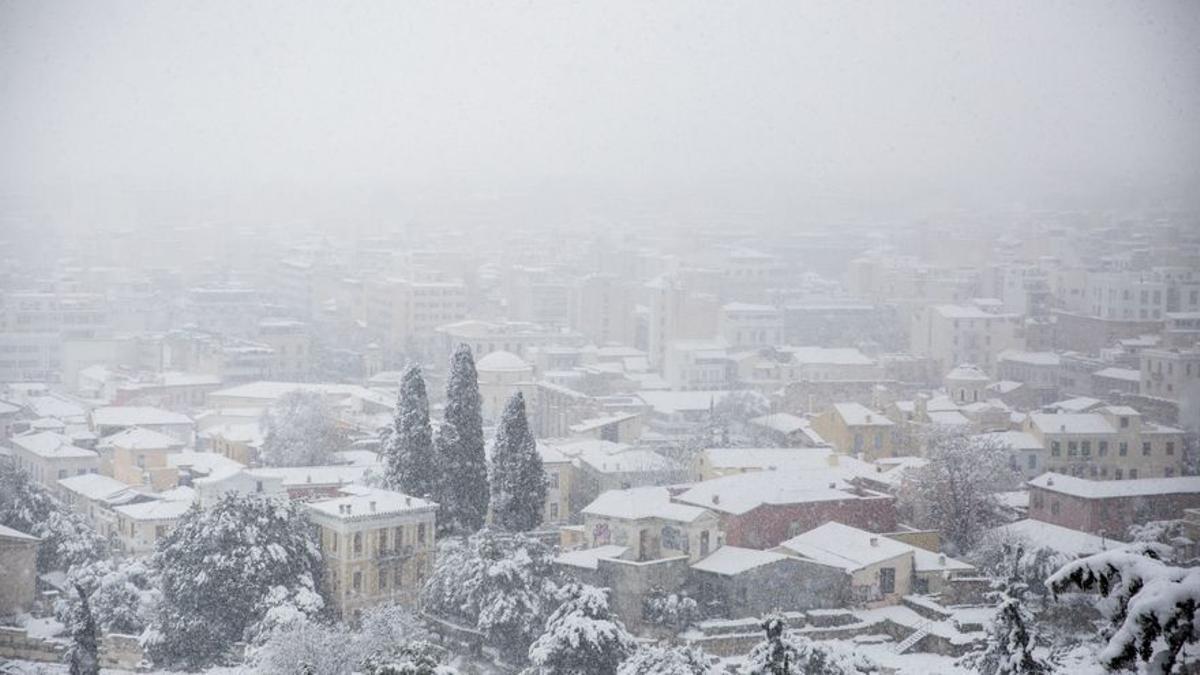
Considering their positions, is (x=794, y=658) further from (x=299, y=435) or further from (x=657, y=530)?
(x=299, y=435)

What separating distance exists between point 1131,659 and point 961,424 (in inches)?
695

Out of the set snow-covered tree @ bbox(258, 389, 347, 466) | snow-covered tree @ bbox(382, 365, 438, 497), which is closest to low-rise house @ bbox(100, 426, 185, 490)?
snow-covered tree @ bbox(258, 389, 347, 466)

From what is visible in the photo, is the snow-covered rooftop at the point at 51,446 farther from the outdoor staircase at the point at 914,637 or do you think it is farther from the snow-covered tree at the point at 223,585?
the outdoor staircase at the point at 914,637

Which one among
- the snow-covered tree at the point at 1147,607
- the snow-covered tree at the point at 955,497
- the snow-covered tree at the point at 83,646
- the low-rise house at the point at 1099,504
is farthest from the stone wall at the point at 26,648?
the snow-covered tree at the point at 1147,607

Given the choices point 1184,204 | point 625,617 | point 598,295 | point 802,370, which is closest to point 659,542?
point 625,617

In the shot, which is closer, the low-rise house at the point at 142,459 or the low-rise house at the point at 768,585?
the low-rise house at the point at 768,585

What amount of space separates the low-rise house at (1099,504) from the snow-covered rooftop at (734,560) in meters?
3.69

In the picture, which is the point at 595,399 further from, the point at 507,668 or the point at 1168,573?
the point at 1168,573

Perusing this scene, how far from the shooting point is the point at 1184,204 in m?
35.4

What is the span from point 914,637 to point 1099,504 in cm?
403

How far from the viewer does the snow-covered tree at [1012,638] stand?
25.1ft

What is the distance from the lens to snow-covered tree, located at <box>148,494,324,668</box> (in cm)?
1119

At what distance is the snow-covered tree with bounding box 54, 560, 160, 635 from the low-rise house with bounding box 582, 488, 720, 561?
12.1ft

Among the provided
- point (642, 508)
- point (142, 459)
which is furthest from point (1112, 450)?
point (142, 459)
